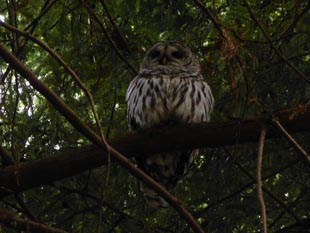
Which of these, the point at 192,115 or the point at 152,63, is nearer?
the point at 192,115

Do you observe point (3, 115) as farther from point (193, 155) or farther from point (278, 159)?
point (278, 159)

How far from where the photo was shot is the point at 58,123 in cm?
364

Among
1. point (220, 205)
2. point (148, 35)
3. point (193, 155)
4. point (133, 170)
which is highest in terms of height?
point (148, 35)

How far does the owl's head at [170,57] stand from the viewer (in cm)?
440

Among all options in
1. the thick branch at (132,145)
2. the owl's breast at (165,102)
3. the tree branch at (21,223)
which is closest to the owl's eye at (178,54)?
the owl's breast at (165,102)

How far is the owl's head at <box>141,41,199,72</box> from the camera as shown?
440 centimetres

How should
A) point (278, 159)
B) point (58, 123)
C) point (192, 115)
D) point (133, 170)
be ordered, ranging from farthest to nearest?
1. point (278, 159)
2. point (192, 115)
3. point (58, 123)
4. point (133, 170)

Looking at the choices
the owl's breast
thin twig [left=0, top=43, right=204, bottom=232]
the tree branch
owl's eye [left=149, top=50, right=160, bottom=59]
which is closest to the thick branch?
the tree branch

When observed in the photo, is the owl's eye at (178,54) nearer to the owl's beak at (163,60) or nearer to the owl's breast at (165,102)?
the owl's beak at (163,60)

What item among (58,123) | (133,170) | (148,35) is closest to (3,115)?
(133,170)

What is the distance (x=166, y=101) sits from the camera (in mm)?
4043

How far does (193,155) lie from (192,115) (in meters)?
0.29

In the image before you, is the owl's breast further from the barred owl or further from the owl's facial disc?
the owl's facial disc

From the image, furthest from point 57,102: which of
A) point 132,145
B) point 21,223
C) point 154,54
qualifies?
point 154,54
